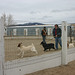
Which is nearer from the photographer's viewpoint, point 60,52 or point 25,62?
point 25,62

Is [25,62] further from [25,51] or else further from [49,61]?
[25,51]

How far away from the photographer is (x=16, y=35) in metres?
5.29

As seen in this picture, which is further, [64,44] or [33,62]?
[64,44]

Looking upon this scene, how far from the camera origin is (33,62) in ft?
18.2

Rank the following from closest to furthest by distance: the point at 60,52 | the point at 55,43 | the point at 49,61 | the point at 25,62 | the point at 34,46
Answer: the point at 25,62 < the point at 49,61 < the point at 60,52 < the point at 34,46 < the point at 55,43

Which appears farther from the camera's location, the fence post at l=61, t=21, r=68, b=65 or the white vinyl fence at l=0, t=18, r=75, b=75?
the fence post at l=61, t=21, r=68, b=65

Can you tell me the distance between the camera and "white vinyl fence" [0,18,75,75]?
4.57 meters

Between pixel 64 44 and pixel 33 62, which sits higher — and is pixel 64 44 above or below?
above

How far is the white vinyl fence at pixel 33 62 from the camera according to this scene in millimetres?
4571

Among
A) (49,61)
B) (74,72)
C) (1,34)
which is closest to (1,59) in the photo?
(1,34)

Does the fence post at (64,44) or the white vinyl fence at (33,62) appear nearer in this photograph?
the white vinyl fence at (33,62)

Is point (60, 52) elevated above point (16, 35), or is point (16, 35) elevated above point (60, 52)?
point (16, 35)

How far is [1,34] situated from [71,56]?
413 centimetres

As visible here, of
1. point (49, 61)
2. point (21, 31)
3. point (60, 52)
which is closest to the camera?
point (21, 31)
